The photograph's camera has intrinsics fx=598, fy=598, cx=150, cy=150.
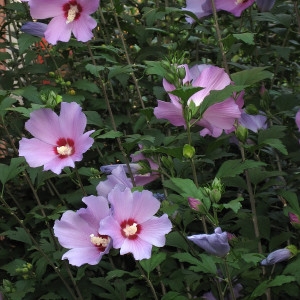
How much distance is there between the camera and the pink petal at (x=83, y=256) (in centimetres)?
115

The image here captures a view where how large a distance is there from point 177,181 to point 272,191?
536 mm

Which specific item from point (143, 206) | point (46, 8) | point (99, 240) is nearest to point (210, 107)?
point (143, 206)

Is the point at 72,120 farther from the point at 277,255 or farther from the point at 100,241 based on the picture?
the point at 277,255

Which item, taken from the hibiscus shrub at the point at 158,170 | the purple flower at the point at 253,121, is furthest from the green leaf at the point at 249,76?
the purple flower at the point at 253,121

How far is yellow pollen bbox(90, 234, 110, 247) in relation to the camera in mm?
1176

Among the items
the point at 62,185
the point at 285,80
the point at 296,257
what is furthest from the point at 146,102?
the point at 296,257

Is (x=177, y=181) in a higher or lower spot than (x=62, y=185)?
higher

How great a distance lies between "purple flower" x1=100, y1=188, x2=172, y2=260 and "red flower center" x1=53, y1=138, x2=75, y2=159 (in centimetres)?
18

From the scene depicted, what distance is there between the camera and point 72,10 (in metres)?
1.39

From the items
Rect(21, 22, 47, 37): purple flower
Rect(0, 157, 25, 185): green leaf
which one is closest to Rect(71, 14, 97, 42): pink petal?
Rect(21, 22, 47, 37): purple flower

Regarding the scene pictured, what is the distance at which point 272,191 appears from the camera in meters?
1.59

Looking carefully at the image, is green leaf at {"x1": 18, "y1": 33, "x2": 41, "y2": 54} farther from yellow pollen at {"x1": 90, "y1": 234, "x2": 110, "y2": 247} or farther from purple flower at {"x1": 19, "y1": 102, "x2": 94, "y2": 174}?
yellow pollen at {"x1": 90, "y1": 234, "x2": 110, "y2": 247}

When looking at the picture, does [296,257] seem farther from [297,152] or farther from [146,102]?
[146,102]

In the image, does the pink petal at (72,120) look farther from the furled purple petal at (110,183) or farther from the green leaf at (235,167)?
the green leaf at (235,167)
